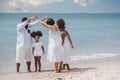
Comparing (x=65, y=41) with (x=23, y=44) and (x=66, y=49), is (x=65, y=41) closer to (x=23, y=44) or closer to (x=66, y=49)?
(x=66, y=49)

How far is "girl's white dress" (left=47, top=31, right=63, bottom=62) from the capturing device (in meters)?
9.11

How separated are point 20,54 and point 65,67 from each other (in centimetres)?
136

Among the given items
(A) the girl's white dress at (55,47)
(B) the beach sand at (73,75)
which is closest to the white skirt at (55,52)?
(A) the girl's white dress at (55,47)

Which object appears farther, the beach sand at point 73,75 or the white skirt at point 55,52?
the white skirt at point 55,52

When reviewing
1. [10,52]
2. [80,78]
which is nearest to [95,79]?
[80,78]

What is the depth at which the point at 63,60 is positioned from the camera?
9.54 metres

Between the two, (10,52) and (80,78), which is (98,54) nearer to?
(10,52)

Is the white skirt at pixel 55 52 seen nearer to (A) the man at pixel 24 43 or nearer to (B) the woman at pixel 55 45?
(B) the woman at pixel 55 45

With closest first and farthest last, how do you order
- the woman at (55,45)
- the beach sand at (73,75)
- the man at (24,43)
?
the beach sand at (73,75) → the woman at (55,45) → the man at (24,43)

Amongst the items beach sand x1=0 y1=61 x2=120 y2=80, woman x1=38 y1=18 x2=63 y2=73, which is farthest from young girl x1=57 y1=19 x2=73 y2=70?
beach sand x1=0 y1=61 x2=120 y2=80

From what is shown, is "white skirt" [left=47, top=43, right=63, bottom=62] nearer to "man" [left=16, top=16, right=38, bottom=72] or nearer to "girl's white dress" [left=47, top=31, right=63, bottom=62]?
"girl's white dress" [left=47, top=31, right=63, bottom=62]


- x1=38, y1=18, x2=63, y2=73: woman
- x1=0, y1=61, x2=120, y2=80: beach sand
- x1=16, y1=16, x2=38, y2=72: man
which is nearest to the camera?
x1=0, y1=61, x2=120, y2=80: beach sand

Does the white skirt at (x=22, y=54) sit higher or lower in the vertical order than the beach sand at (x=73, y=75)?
higher

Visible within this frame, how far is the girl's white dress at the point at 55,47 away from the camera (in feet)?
29.9
